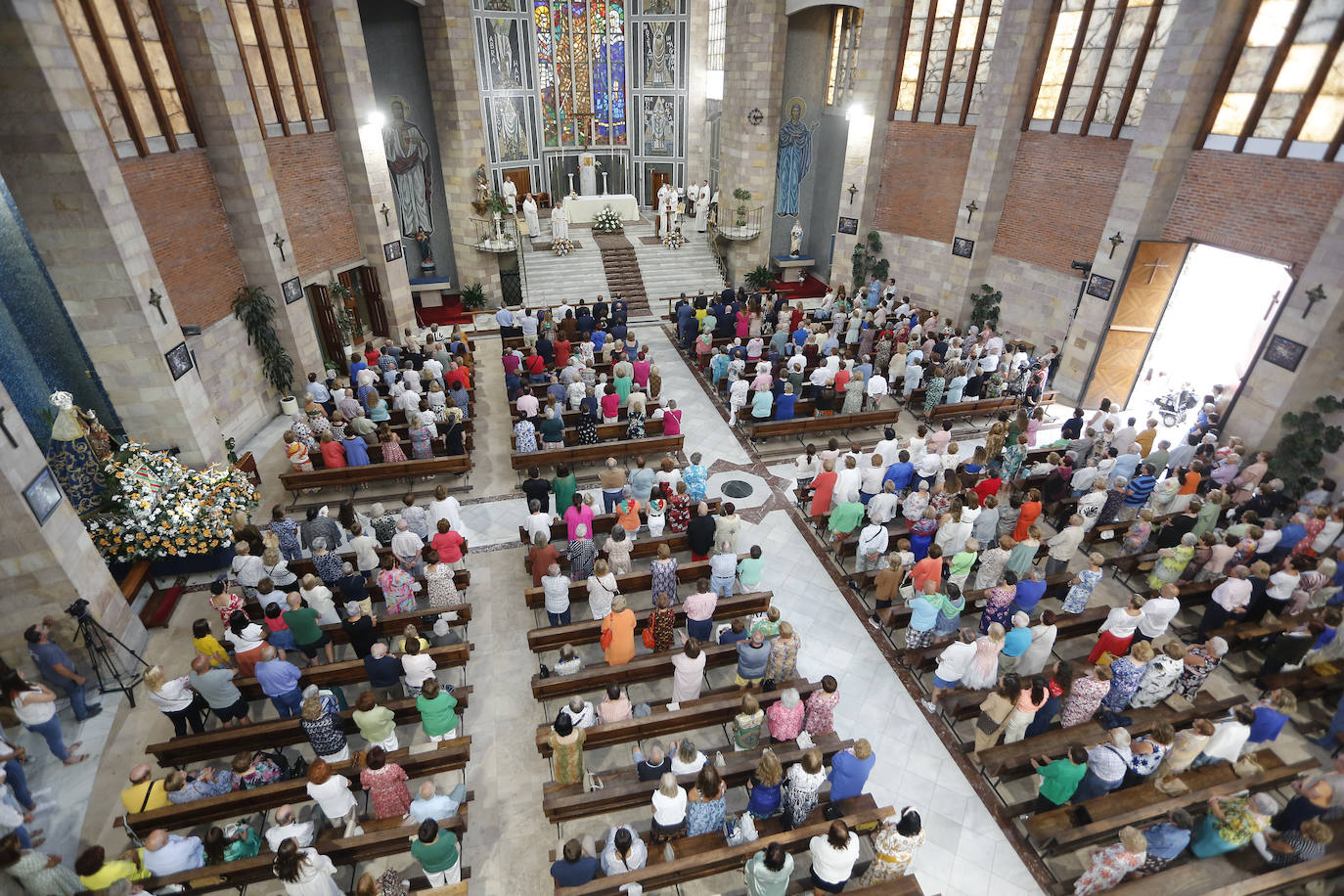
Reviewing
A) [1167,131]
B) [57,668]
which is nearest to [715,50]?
[1167,131]

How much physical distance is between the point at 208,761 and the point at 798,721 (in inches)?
263

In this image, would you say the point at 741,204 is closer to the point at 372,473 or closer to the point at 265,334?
the point at 265,334

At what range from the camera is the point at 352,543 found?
29.4ft

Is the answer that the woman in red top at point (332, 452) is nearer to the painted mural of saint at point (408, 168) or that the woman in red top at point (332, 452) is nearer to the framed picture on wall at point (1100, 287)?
the painted mural of saint at point (408, 168)

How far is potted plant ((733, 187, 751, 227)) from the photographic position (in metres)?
21.9

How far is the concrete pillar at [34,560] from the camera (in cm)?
752

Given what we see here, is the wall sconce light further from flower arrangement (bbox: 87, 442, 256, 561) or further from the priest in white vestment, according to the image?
flower arrangement (bbox: 87, 442, 256, 561)

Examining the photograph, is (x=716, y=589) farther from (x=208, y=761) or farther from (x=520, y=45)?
(x=520, y=45)

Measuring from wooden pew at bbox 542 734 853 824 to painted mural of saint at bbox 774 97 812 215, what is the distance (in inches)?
766

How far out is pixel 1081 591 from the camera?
8703 millimetres

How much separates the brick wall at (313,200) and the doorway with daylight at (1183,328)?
1809 cm

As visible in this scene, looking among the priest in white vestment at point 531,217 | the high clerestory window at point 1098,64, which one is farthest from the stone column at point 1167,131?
the priest in white vestment at point 531,217

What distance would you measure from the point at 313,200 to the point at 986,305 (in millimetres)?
16897

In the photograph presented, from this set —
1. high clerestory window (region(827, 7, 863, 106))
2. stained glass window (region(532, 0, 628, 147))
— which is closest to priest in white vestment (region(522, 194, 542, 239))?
stained glass window (region(532, 0, 628, 147))
